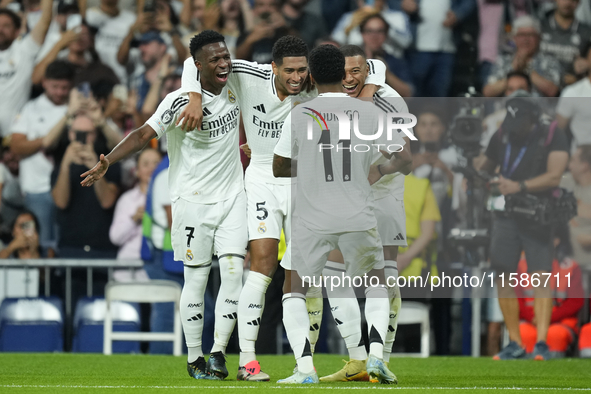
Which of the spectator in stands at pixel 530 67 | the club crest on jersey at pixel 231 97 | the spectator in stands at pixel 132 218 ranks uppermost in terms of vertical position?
the spectator in stands at pixel 530 67

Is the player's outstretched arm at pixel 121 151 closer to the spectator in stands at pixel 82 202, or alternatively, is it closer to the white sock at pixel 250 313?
the white sock at pixel 250 313

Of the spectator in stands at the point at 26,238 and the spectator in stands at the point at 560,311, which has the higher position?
the spectator in stands at the point at 26,238

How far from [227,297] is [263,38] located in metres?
5.55

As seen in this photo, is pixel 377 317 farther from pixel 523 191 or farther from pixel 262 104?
pixel 523 191

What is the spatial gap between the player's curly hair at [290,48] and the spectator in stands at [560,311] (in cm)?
415

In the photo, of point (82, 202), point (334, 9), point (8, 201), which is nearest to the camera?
point (82, 202)

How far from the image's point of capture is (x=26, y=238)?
1092cm

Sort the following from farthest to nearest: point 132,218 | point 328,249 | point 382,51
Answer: point 382,51 < point 132,218 < point 328,249

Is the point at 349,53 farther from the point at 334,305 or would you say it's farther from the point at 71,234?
the point at 71,234

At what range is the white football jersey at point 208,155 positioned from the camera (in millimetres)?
7191

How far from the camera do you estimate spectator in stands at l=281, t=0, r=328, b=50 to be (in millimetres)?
12312

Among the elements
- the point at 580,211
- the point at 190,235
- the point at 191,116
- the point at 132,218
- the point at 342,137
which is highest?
the point at 191,116

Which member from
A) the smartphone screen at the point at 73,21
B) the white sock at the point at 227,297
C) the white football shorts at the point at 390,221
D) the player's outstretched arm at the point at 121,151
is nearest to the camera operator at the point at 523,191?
the white football shorts at the point at 390,221

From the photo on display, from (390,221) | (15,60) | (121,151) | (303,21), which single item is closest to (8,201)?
(15,60)
